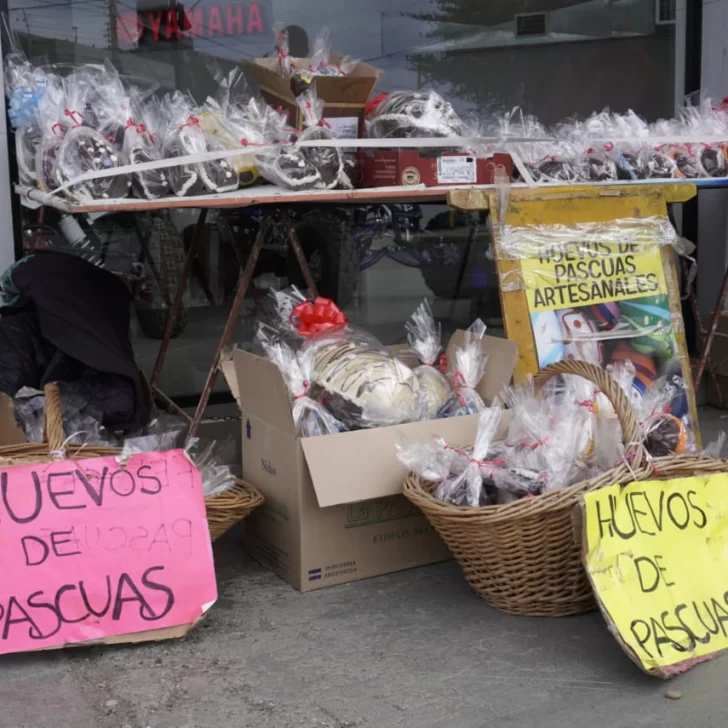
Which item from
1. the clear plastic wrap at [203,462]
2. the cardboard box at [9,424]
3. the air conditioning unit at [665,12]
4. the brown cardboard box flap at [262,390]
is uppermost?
the air conditioning unit at [665,12]

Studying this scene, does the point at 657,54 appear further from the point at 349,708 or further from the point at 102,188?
the point at 349,708

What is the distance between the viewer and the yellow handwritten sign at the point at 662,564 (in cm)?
240

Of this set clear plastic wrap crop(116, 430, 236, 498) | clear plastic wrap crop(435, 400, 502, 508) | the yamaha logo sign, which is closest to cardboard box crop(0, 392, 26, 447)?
clear plastic wrap crop(116, 430, 236, 498)

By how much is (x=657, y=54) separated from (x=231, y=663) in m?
4.41

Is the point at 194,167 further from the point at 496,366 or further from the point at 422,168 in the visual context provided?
the point at 496,366

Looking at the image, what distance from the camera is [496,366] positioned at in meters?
3.32

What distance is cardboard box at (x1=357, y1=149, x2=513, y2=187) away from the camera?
11.5 feet

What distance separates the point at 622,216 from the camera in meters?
3.81

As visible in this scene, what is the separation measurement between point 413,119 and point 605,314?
104 cm

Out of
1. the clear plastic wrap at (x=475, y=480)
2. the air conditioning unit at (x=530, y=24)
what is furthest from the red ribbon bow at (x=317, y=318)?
the air conditioning unit at (x=530, y=24)

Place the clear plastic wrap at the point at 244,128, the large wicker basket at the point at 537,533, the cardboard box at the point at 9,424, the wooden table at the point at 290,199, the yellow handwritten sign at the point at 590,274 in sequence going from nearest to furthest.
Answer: the large wicker basket at the point at 537,533
the wooden table at the point at 290,199
the cardboard box at the point at 9,424
the clear plastic wrap at the point at 244,128
the yellow handwritten sign at the point at 590,274

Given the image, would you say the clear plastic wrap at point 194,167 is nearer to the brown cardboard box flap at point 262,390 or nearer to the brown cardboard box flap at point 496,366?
the brown cardboard box flap at point 262,390

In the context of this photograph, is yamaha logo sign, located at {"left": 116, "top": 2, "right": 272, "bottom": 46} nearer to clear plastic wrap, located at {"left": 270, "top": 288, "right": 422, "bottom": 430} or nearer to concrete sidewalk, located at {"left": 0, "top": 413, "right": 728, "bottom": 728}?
clear plastic wrap, located at {"left": 270, "top": 288, "right": 422, "bottom": 430}

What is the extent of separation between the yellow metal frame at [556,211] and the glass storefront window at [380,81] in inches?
51.8
